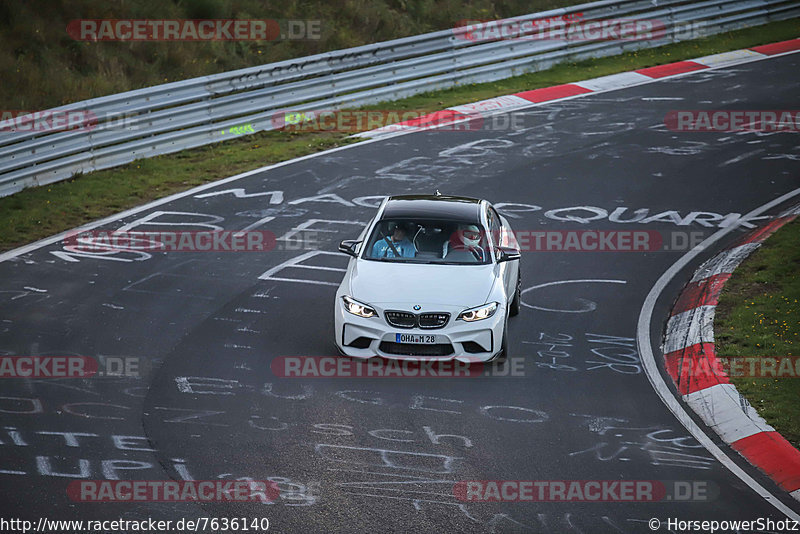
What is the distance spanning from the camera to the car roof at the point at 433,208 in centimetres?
1208

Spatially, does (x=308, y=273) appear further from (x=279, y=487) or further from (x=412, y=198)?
(x=279, y=487)

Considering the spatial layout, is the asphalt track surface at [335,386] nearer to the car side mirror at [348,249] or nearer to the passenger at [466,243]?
the car side mirror at [348,249]

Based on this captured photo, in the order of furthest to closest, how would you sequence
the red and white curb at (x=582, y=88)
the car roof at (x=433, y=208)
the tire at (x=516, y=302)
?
the red and white curb at (x=582, y=88), the tire at (x=516, y=302), the car roof at (x=433, y=208)

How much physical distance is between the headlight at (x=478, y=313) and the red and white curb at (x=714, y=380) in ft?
7.05

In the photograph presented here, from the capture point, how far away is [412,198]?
1271 cm

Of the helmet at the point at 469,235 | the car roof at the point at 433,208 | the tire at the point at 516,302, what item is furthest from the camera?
the tire at the point at 516,302

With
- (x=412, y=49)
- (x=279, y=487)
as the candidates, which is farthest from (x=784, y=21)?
(x=279, y=487)

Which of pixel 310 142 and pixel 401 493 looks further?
pixel 310 142

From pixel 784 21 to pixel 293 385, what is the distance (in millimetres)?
25910

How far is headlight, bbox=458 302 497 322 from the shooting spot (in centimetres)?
1079

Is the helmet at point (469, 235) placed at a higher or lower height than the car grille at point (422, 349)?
higher

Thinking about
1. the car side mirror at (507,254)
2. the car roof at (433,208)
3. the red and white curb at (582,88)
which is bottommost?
the car side mirror at (507,254)

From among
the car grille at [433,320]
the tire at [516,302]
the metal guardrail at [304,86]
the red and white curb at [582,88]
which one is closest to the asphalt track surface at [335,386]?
the tire at [516,302]

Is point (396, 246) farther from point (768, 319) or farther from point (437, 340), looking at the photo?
point (768, 319)
